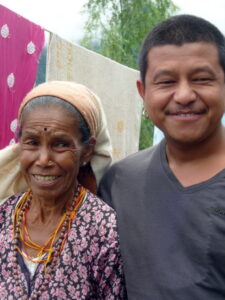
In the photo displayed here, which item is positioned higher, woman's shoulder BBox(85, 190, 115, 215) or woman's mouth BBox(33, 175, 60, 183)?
woman's mouth BBox(33, 175, 60, 183)

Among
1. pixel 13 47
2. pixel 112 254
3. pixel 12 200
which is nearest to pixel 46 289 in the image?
pixel 112 254

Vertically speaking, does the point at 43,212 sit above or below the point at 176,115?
below

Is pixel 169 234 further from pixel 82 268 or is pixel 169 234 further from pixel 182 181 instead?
pixel 82 268

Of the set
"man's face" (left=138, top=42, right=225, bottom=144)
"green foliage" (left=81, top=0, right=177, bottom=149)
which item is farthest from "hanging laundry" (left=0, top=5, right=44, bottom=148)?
"green foliage" (left=81, top=0, right=177, bottom=149)

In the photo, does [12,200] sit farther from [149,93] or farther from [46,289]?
[149,93]

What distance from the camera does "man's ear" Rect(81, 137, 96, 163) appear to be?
5.52 ft

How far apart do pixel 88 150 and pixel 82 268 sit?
47 centimetres

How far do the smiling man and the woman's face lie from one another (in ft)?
0.95

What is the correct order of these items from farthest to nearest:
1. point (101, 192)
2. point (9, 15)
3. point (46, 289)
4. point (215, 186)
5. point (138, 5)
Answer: point (138, 5) → point (9, 15) → point (101, 192) → point (46, 289) → point (215, 186)

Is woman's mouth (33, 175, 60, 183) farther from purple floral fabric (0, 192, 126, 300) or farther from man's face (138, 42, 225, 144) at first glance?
man's face (138, 42, 225, 144)

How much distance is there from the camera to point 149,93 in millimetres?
1518

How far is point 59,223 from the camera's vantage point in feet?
5.38

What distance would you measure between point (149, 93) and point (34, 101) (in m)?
0.45

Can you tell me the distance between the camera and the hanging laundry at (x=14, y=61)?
231 centimetres
